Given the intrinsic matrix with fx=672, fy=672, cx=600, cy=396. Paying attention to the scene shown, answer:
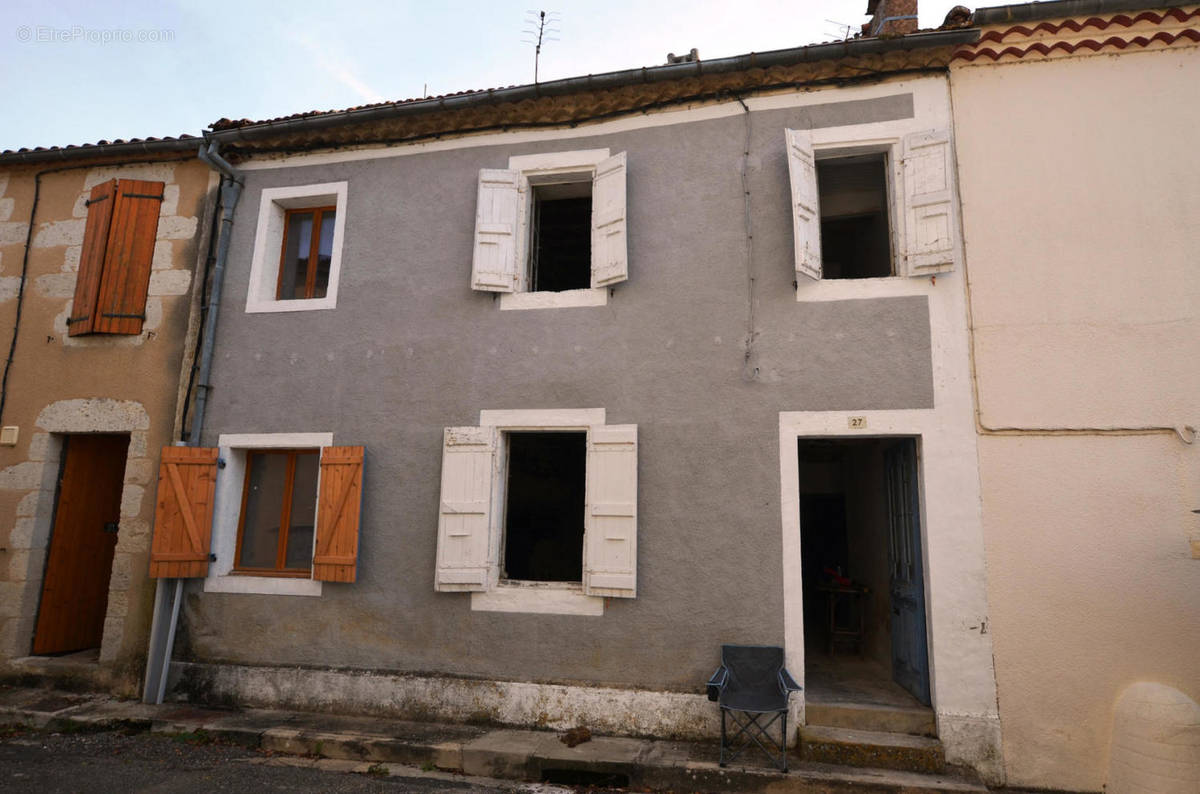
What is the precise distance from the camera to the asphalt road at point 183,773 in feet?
14.6

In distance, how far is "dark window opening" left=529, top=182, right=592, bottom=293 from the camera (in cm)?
645

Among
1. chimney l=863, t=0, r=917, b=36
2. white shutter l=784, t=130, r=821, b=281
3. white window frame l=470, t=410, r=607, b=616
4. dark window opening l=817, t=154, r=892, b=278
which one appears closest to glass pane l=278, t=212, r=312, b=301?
white window frame l=470, t=410, r=607, b=616

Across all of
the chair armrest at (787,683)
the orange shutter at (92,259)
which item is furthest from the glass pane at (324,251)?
the chair armrest at (787,683)

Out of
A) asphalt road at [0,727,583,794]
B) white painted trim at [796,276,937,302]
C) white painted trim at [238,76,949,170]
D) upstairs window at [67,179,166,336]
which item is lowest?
asphalt road at [0,727,583,794]

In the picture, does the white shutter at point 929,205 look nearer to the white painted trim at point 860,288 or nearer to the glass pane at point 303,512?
the white painted trim at point 860,288

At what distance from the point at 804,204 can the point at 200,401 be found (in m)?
5.74

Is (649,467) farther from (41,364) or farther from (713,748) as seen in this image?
(41,364)

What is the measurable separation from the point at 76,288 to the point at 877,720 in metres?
8.37

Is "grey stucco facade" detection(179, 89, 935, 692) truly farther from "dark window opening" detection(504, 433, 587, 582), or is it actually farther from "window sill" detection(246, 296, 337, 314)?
"dark window opening" detection(504, 433, 587, 582)

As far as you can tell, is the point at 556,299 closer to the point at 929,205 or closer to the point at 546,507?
the point at 929,205

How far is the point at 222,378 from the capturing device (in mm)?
6434

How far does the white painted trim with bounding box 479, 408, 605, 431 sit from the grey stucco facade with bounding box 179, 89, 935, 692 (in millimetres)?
67

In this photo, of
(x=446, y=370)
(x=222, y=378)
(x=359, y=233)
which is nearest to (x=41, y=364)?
(x=222, y=378)

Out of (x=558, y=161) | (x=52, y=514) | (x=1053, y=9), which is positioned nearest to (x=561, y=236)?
(x=558, y=161)
